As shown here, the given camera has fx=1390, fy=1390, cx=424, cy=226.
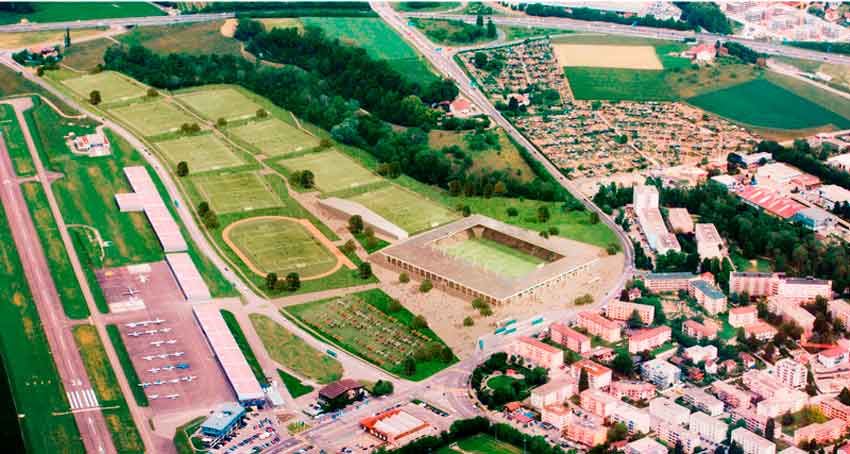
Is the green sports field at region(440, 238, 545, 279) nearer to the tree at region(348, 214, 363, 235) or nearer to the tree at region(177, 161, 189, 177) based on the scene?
the tree at region(348, 214, 363, 235)

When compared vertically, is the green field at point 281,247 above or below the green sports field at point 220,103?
below

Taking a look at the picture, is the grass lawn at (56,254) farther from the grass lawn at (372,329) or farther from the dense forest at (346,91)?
the dense forest at (346,91)

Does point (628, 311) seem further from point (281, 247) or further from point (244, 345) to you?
point (281, 247)

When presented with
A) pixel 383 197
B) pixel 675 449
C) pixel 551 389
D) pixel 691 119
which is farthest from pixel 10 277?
pixel 691 119

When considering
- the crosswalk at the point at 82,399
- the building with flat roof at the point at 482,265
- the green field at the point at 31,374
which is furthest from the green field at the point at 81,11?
the crosswalk at the point at 82,399

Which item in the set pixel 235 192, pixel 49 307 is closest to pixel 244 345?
pixel 49 307

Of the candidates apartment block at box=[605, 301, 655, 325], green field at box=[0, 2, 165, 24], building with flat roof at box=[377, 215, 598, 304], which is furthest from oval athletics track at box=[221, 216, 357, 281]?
green field at box=[0, 2, 165, 24]
